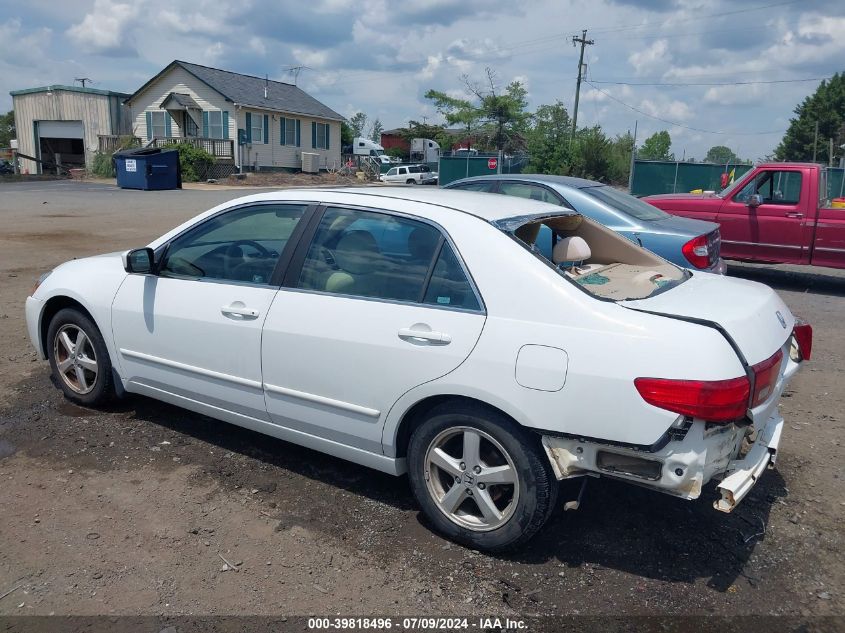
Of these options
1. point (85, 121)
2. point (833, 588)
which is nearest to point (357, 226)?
point (833, 588)

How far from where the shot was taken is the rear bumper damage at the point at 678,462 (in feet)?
9.41

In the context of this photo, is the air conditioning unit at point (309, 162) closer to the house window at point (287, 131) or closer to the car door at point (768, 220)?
the house window at point (287, 131)

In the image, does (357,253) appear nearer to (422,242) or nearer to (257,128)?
(422,242)

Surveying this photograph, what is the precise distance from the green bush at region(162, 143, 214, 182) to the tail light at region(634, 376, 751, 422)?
37203mm

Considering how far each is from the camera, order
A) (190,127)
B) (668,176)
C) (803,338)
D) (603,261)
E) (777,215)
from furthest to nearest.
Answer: (190,127) < (668,176) < (777,215) < (603,261) < (803,338)

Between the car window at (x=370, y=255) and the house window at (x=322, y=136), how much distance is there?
45769 millimetres

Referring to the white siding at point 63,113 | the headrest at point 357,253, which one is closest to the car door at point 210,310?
the headrest at point 357,253

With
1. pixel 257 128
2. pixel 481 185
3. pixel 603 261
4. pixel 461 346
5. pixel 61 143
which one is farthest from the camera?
pixel 61 143

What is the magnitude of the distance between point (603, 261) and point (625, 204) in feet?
13.7

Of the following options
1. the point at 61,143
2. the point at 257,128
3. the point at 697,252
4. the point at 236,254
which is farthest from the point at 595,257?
the point at 61,143

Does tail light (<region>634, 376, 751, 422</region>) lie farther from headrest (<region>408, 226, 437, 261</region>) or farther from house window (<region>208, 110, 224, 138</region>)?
house window (<region>208, 110, 224, 138</region>)

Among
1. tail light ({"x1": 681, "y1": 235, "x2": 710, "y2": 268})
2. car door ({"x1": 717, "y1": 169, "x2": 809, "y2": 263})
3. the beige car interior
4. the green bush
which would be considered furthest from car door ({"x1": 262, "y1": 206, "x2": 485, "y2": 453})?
the green bush

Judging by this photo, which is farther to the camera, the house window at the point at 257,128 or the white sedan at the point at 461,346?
the house window at the point at 257,128

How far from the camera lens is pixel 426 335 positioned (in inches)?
130
